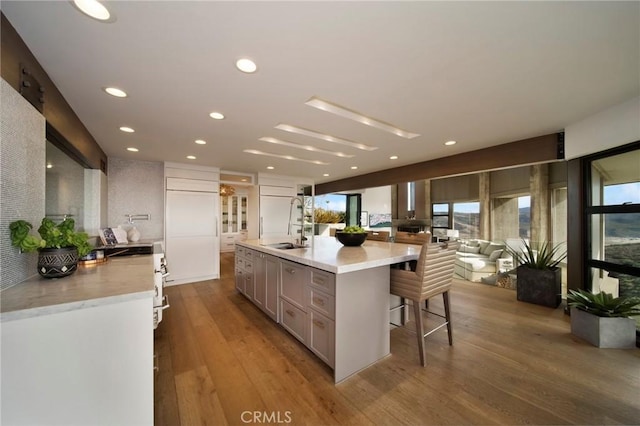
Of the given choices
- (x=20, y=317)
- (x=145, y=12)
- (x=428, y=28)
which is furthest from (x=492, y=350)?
(x=145, y=12)

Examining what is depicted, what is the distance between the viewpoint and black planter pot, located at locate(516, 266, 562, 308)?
3.30 meters

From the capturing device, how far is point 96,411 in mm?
1005

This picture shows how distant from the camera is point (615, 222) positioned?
8.30ft

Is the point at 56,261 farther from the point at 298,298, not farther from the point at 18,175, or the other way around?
the point at 298,298

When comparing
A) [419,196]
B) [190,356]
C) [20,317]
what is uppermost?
[419,196]

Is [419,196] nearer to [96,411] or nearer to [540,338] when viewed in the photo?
[540,338]

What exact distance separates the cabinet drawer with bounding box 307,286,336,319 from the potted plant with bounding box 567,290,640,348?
2.66 meters

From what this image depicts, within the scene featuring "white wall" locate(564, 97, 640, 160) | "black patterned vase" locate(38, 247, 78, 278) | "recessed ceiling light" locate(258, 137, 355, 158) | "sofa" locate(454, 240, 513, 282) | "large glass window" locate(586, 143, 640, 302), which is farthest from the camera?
"sofa" locate(454, 240, 513, 282)

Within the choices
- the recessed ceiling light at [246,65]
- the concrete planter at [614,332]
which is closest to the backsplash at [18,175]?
the recessed ceiling light at [246,65]

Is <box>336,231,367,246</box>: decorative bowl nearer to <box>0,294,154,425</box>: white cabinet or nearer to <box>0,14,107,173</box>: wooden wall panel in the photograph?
<box>0,294,154,425</box>: white cabinet

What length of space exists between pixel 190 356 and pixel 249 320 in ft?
2.55

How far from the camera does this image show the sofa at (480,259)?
429 centimetres

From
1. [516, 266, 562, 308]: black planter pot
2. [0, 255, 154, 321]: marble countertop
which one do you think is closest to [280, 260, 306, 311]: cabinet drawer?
[0, 255, 154, 321]: marble countertop

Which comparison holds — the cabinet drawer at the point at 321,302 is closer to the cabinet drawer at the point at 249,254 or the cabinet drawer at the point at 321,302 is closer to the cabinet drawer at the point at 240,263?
the cabinet drawer at the point at 249,254
